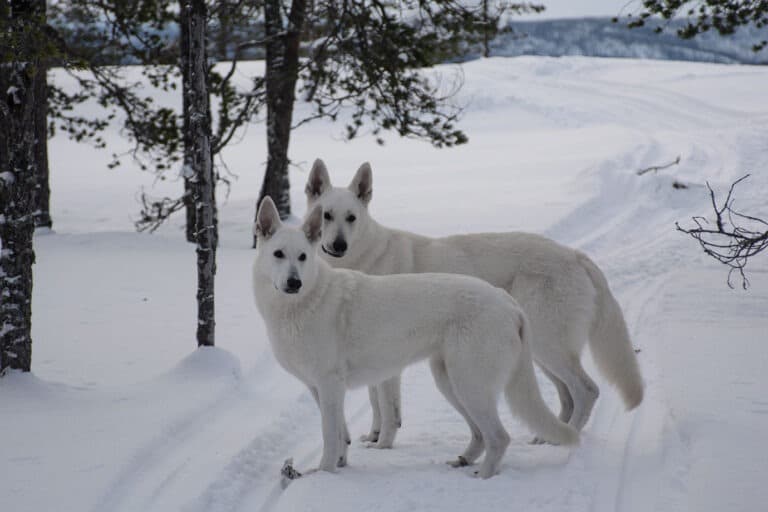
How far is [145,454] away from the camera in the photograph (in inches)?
195

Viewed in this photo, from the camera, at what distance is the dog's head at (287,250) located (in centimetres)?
471

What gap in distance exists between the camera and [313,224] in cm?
496

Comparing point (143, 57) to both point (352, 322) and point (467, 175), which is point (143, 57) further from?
point (467, 175)

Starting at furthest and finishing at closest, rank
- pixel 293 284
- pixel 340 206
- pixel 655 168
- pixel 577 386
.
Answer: pixel 655 168
pixel 340 206
pixel 577 386
pixel 293 284

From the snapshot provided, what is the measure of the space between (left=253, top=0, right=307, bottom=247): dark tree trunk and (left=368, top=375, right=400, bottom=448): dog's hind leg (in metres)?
7.52

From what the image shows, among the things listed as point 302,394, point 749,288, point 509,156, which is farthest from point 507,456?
point 509,156

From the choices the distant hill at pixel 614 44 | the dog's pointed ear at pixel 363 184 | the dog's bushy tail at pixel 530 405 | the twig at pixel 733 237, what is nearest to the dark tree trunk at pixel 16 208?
the dog's pointed ear at pixel 363 184

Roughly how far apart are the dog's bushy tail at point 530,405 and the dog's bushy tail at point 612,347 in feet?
2.76

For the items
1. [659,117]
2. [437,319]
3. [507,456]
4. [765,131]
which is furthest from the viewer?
[659,117]

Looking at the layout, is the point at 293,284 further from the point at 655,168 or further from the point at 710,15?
the point at 655,168

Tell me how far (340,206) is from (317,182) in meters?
0.31

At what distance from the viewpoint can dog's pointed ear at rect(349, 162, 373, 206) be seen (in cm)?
611

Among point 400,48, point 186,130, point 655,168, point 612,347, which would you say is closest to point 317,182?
point 612,347

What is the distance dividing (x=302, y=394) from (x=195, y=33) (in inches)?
123
